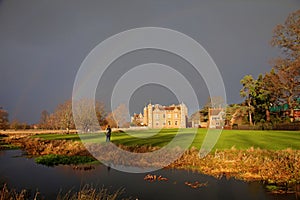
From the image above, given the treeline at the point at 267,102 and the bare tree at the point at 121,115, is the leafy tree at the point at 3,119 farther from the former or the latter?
the treeline at the point at 267,102

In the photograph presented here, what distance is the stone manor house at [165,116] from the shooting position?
8969 cm

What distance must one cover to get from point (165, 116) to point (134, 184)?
263ft

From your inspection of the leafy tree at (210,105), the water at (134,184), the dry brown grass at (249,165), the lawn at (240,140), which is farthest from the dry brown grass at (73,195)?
the leafy tree at (210,105)

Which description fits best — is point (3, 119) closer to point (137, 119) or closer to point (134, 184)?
point (137, 119)

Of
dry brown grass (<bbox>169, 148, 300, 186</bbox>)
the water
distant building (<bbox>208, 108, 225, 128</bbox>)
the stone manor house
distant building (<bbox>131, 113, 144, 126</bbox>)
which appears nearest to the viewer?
the water

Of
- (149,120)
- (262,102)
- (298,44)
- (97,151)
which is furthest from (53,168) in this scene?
(149,120)

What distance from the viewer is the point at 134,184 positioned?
39.8ft

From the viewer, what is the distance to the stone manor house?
89.7m

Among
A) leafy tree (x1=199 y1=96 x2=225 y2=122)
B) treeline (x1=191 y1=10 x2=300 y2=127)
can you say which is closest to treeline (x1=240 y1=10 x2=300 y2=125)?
treeline (x1=191 y1=10 x2=300 y2=127)

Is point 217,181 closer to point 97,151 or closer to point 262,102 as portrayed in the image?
point 97,151

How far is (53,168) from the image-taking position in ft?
54.5

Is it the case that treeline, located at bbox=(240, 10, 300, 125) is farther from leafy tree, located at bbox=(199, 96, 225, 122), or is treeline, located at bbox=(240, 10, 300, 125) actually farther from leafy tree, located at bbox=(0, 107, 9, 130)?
leafy tree, located at bbox=(0, 107, 9, 130)

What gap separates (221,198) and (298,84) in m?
30.4

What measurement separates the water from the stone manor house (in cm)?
7290
